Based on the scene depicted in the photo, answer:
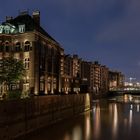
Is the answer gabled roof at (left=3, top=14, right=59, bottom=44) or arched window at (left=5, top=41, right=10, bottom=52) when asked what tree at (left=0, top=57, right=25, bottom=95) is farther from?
gabled roof at (left=3, top=14, right=59, bottom=44)

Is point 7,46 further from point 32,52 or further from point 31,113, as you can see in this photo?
point 31,113

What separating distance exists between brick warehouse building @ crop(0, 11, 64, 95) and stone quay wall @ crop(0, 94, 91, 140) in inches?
268

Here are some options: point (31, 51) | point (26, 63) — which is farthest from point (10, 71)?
point (31, 51)

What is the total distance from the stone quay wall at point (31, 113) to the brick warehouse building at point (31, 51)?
681cm

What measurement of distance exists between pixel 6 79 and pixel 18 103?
1570cm

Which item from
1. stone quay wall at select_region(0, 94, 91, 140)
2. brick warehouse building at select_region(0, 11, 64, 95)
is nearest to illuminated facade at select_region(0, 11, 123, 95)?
brick warehouse building at select_region(0, 11, 64, 95)

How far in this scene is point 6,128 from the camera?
125ft

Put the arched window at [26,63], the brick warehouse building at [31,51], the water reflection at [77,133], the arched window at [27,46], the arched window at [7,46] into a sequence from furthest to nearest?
the arched window at [7,46]
the arched window at [27,46]
the arched window at [26,63]
the brick warehouse building at [31,51]
the water reflection at [77,133]

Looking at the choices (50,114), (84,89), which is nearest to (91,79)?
(84,89)

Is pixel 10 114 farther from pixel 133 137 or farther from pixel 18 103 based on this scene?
pixel 133 137

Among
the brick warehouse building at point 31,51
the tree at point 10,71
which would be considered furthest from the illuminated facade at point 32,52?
the tree at point 10,71

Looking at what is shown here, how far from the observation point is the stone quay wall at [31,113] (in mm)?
38469

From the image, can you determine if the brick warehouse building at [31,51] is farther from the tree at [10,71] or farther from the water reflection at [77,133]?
the water reflection at [77,133]

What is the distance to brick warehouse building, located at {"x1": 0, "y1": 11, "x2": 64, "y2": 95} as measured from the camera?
2640 inches
